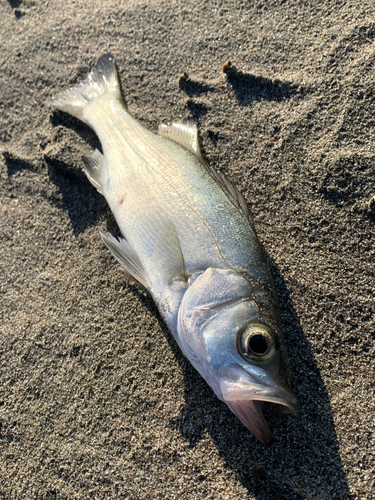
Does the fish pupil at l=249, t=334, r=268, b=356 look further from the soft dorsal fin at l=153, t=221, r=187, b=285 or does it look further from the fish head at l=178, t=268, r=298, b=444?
the soft dorsal fin at l=153, t=221, r=187, b=285

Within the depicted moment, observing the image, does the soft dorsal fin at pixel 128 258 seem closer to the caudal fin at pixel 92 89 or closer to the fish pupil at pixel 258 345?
the fish pupil at pixel 258 345

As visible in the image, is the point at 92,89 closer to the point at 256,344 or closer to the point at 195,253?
the point at 195,253

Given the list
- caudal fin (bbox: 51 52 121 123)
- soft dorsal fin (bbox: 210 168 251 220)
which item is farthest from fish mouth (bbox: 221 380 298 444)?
caudal fin (bbox: 51 52 121 123)

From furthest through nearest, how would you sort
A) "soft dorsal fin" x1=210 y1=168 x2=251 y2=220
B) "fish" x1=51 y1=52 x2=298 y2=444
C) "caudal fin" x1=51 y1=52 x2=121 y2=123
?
"caudal fin" x1=51 y1=52 x2=121 y2=123, "soft dorsal fin" x1=210 y1=168 x2=251 y2=220, "fish" x1=51 y1=52 x2=298 y2=444

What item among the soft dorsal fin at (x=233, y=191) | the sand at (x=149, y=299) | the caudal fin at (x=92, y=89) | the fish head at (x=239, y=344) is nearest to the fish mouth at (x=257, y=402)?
the fish head at (x=239, y=344)

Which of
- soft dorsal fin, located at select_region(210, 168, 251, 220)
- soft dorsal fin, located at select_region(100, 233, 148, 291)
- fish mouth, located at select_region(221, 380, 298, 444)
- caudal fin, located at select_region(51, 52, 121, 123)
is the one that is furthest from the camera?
caudal fin, located at select_region(51, 52, 121, 123)

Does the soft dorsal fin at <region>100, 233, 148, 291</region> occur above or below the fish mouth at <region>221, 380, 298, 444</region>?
above

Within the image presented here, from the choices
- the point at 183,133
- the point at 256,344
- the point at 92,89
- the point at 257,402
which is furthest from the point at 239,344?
the point at 92,89
